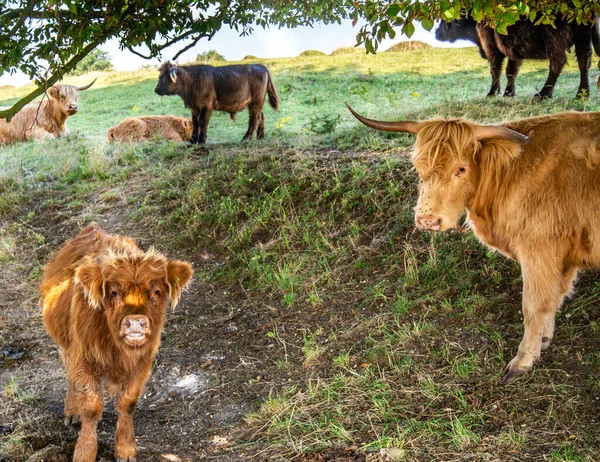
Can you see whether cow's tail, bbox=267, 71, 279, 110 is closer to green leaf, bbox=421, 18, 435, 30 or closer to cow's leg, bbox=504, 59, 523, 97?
cow's leg, bbox=504, 59, 523, 97

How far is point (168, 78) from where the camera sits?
1322cm

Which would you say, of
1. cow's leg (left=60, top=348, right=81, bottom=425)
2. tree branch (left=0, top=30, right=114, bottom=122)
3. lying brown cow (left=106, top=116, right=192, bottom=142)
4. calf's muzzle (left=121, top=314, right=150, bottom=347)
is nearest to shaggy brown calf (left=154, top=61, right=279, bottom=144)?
lying brown cow (left=106, top=116, right=192, bottom=142)

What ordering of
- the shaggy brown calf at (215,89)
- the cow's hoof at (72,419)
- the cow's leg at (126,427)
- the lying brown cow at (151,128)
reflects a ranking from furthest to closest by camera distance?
1. the lying brown cow at (151,128)
2. the shaggy brown calf at (215,89)
3. the cow's hoof at (72,419)
4. the cow's leg at (126,427)

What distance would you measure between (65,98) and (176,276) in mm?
13155

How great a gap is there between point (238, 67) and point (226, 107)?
38.5 inches

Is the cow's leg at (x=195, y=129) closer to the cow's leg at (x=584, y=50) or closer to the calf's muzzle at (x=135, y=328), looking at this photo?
the cow's leg at (x=584, y=50)

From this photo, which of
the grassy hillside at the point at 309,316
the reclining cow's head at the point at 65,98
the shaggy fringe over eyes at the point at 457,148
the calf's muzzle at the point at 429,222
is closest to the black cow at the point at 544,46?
the grassy hillside at the point at 309,316

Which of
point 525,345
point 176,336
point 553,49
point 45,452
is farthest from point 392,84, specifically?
point 45,452

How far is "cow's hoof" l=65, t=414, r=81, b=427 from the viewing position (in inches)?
191

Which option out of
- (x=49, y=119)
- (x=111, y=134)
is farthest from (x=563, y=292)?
(x=49, y=119)

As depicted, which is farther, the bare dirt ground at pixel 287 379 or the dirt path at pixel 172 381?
the dirt path at pixel 172 381

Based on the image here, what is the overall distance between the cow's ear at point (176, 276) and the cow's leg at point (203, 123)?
809 cm

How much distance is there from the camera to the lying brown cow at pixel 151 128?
45.9ft

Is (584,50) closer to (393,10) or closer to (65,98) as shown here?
(393,10)
